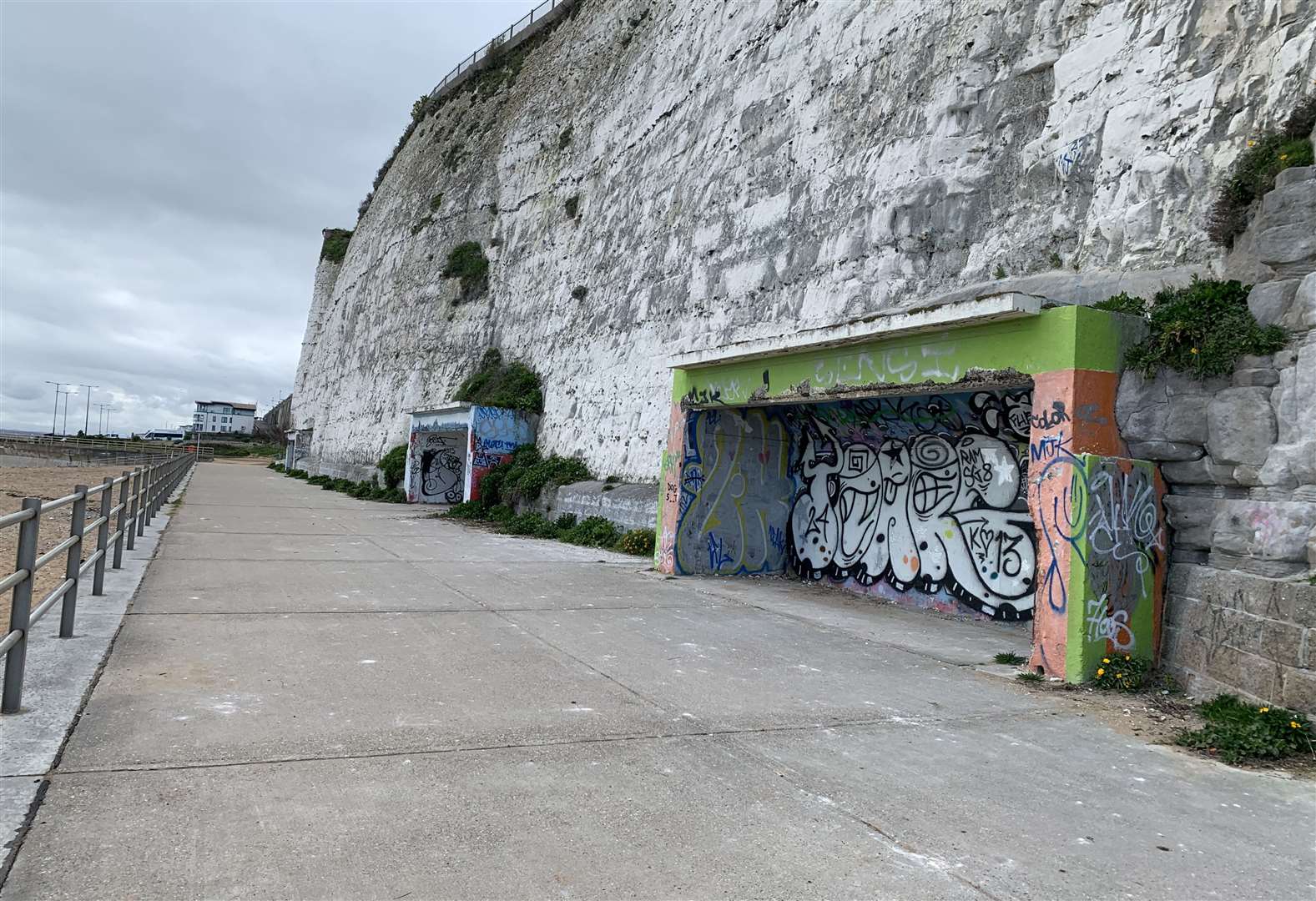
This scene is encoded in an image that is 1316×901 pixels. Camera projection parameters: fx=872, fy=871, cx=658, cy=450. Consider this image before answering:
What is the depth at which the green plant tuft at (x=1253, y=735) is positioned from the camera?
16.7ft

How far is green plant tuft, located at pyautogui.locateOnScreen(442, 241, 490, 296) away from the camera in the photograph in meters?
28.4

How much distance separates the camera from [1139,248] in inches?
343

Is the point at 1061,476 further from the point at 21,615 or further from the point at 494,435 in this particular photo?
the point at 494,435

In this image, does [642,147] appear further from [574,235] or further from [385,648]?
[385,648]

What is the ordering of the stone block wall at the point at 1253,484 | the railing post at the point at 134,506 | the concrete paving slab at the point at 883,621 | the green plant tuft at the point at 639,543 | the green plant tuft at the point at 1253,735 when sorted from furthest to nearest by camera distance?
the green plant tuft at the point at 639,543 → the railing post at the point at 134,506 → the concrete paving slab at the point at 883,621 → the stone block wall at the point at 1253,484 → the green plant tuft at the point at 1253,735

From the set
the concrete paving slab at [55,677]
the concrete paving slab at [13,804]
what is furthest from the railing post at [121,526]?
the concrete paving slab at [13,804]

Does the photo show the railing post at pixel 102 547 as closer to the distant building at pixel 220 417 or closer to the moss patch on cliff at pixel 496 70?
the moss patch on cliff at pixel 496 70

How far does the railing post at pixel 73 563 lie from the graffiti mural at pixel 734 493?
7316 millimetres


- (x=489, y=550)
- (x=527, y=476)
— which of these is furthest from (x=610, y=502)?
(x=527, y=476)

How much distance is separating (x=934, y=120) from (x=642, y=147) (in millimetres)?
9805

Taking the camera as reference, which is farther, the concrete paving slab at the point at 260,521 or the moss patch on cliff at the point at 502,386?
the moss patch on cliff at the point at 502,386

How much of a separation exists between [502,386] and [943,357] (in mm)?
16923

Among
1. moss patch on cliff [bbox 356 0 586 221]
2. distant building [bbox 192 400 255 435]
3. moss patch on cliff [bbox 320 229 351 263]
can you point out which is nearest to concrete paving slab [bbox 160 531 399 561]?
moss patch on cliff [bbox 356 0 586 221]

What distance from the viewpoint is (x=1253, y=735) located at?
204 inches
